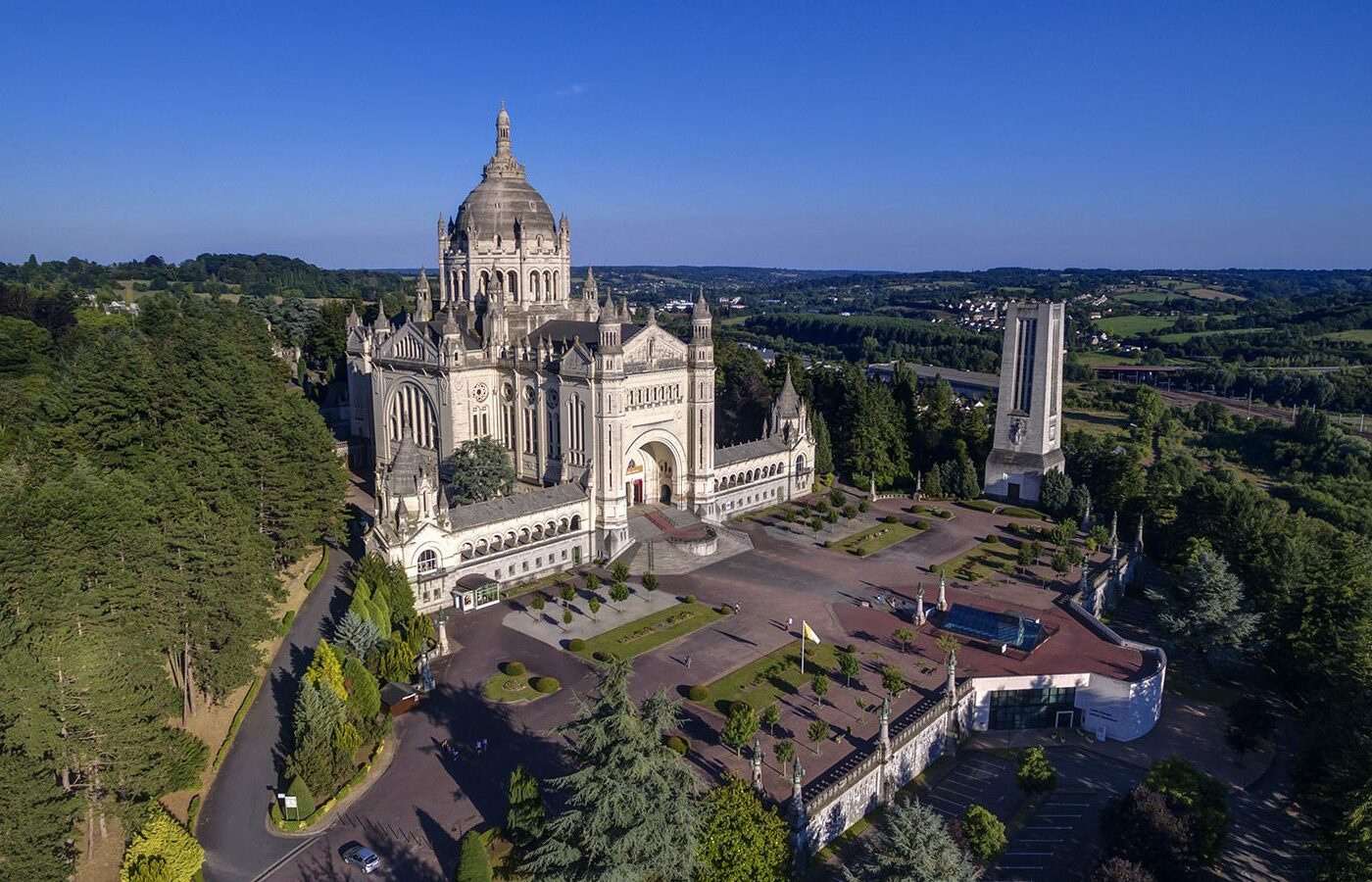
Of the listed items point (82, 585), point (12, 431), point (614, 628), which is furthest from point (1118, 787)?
point (12, 431)

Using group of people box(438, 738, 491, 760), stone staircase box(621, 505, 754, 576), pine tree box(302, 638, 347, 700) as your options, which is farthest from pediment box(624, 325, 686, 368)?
group of people box(438, 738, 491, 760)

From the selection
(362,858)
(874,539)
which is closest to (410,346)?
(874,539)

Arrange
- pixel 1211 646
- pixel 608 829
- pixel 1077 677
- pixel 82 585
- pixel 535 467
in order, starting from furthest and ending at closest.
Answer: pixel 535 467 < pixel 1211 646 < pixel 1077 677 < pixel 82 585 < pixel 608 829

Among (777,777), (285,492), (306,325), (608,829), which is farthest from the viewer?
(306,325)

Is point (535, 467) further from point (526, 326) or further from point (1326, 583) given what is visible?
point (1326, 583)

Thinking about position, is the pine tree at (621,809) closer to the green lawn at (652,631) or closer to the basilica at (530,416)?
the green lawn at (652,631)

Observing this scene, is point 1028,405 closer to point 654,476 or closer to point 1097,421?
point 654,476

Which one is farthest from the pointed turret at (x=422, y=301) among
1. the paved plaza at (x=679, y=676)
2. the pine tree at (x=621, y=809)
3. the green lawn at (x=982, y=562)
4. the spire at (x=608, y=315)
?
the pine tree at (x=621, y=809)

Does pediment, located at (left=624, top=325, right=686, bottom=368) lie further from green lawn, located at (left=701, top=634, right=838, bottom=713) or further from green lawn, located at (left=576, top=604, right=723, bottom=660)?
green lawn, located at (left=701, top=634, right=838, bottom=713)
